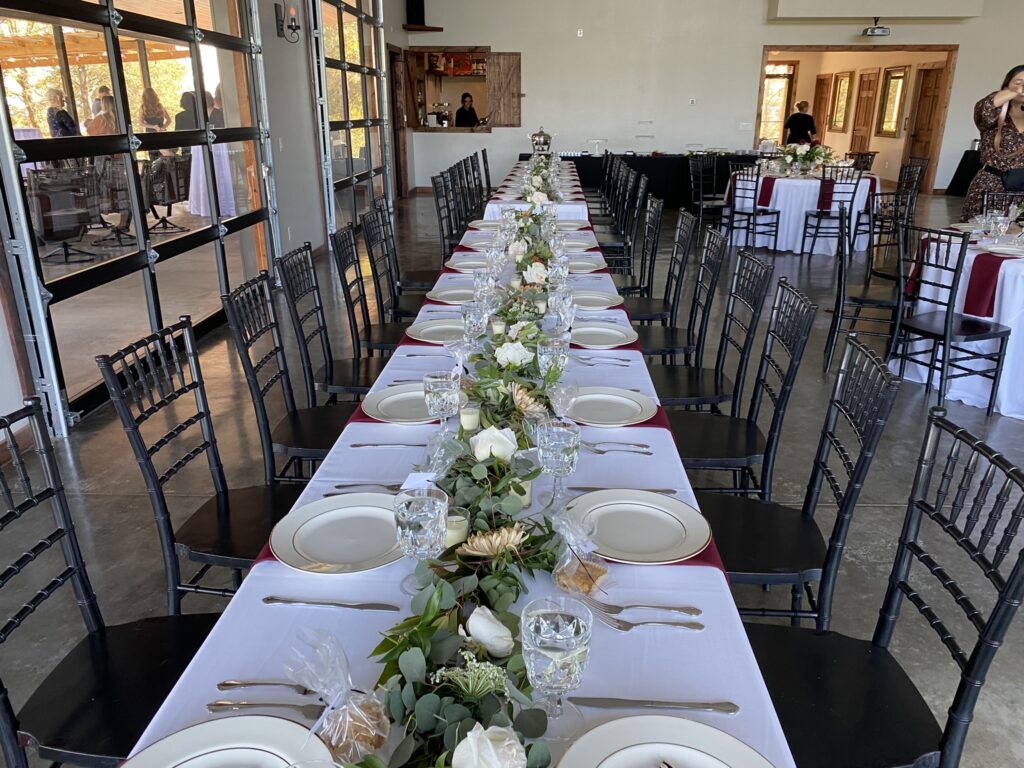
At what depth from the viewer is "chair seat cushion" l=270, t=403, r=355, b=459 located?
8.28 ft

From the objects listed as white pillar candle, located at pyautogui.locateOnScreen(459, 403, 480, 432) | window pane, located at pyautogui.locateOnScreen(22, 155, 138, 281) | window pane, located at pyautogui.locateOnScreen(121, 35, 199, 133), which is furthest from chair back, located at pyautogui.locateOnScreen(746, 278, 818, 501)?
window pane, located at pyautogui.locateOnScreen(121, 35, 199, 133)

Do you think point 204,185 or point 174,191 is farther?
point 204,185

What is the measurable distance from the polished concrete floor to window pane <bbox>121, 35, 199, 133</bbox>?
1555 millimetres

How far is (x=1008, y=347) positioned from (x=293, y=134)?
6.41 meters

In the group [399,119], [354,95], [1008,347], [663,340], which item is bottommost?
[1008,347]

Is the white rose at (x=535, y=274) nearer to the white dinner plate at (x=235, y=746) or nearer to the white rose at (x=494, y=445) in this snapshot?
the white rose at (x=494, y=445)

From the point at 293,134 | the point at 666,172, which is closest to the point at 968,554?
the point at 293,134

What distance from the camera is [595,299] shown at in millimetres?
3289

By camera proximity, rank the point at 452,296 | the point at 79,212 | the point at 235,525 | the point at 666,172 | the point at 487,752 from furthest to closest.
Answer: the point at 666,172, the point at 79,212, the point at 452,296, the point at 235,525, the point at 487,752

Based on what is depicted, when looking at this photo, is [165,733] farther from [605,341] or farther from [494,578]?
[605,341]

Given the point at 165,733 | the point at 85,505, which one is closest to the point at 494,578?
the point at 165,733

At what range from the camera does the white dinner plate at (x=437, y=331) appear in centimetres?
274

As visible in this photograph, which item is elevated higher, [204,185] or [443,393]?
[204,185]

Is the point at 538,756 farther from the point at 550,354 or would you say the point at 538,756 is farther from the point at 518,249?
the point at 518,249
